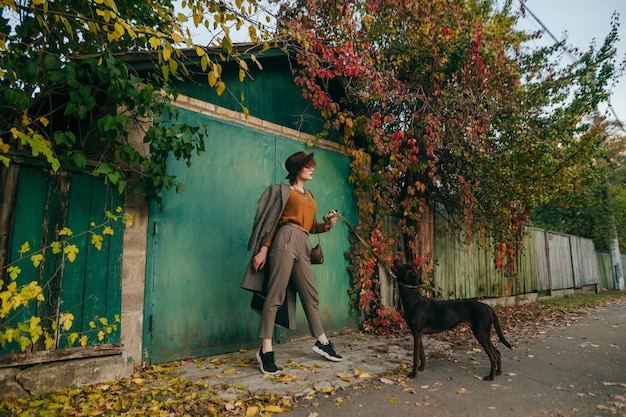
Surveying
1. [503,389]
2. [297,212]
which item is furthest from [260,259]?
[503,389]

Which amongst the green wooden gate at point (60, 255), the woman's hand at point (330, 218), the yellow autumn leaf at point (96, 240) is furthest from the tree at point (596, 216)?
the yellow autumn leaf at point (96, 240)

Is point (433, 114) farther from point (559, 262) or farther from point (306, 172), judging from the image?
point (559, 262)

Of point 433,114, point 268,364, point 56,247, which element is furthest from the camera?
point 433,114

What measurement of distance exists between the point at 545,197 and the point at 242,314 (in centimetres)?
594

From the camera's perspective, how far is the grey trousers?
3.73 meters

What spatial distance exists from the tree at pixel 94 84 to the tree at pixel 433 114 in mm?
2268

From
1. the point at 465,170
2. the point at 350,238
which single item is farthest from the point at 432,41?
the point at 350,238

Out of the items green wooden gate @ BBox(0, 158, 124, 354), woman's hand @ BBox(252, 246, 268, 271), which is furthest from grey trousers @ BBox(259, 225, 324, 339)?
green wooden gate @ BBox(0, 158, 124, 354)

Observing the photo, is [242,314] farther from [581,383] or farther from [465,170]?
[465,170]

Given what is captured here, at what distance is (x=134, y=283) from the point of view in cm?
377

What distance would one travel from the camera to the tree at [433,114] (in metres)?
5.86

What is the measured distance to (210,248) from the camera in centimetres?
440

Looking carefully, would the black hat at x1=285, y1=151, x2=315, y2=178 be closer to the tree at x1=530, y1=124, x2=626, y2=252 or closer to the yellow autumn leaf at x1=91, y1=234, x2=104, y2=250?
the yellow autumn leaf at x1=91, y1=234, x2=104, y2=250

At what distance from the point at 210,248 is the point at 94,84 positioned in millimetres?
1952
